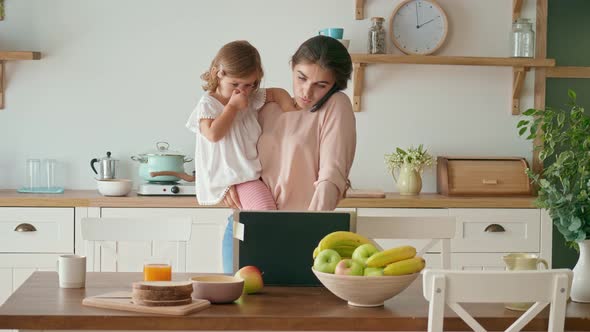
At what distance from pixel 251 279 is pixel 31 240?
208 centimetres

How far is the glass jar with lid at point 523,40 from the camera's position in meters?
4.43

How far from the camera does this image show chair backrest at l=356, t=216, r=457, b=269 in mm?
2833

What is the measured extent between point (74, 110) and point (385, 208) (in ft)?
5.25

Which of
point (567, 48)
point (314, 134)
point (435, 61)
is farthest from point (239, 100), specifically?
point (567, 48)

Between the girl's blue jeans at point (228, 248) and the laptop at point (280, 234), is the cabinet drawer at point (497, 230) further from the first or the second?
the laptop at point (280, 234)

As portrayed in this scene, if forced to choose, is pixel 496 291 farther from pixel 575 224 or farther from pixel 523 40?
pixel 523 40

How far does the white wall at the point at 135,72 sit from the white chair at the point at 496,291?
8.67 feet

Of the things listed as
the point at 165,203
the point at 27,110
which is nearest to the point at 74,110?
the point at 27,110

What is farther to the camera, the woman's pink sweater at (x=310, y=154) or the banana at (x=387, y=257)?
the woman's pink sweater at (x=310, y=154)

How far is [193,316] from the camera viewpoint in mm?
1908

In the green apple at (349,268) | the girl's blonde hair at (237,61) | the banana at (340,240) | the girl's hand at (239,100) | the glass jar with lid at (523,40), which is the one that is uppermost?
the glass jar with lid at (523,40)

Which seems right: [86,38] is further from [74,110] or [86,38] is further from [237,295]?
[237,295]

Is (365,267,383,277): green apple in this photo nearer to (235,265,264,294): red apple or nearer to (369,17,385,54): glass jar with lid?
(235,265,264,294): red apple

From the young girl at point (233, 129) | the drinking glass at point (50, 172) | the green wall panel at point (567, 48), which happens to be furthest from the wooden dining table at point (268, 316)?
the green wall panel at point (567, 48)
